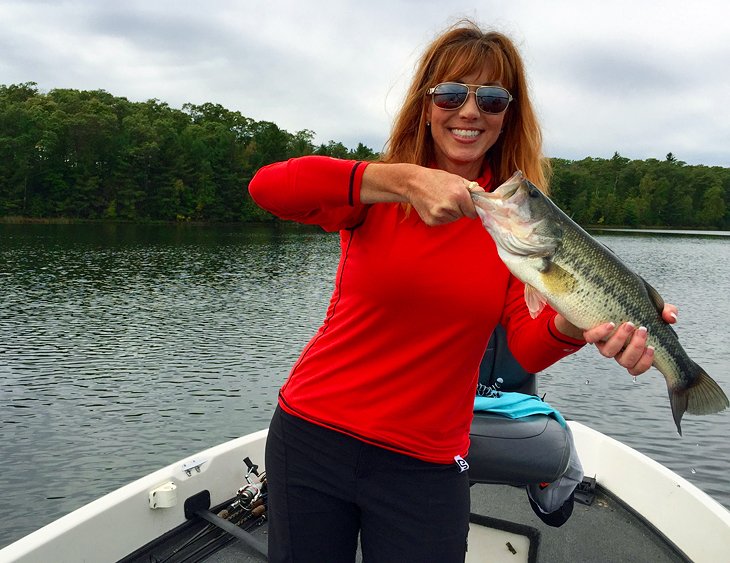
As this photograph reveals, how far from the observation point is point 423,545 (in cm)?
211

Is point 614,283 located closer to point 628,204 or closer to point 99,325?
point 99,325

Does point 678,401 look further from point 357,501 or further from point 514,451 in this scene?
point 357,501

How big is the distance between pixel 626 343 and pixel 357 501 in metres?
1.07

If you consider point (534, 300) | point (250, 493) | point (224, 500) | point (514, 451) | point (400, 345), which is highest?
point (534, 300)

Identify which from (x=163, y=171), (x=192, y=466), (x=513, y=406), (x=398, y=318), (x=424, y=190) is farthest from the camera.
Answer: (x=163, y=171)

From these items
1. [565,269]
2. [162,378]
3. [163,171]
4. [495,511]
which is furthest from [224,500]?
[163,171]

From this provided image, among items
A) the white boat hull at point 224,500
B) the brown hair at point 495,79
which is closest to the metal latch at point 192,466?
the white boat hull at point 224,500

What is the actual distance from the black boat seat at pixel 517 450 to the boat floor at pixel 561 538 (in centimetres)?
98

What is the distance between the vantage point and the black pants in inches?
83.6

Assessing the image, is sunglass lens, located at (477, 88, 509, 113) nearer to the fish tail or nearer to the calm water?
the fish tail

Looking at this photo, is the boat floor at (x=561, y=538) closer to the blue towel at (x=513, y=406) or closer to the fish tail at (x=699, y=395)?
the blue towel at (x=513, y=406)

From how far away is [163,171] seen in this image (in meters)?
78.5

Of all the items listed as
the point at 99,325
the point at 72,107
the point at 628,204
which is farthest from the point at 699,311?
the point at 628,204

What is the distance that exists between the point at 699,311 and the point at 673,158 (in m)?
125
